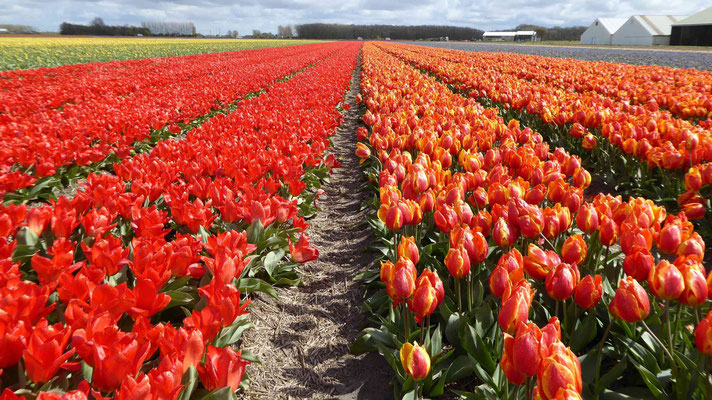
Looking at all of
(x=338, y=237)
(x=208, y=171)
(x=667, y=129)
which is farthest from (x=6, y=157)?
(x=667, y=129)

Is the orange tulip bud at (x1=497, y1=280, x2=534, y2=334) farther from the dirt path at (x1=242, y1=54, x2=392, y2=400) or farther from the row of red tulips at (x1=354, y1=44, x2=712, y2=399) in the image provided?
the dirt path at (x1=242, y1=54, x2=392, y2=400)

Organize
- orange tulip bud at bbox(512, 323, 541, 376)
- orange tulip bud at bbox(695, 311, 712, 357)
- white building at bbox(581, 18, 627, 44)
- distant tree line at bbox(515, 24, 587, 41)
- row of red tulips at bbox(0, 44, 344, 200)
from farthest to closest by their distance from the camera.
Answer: distant tree line at bbox(515, 24, 587, 41)
white building at bbox(581, 18, 627, 44)
row of red tulips at bbox(0, 44, 344, 200)
orange tulip bud at bbox(695, 311, 712, 357)
orange tulip bud at bbox(512, 323, 541, 376)

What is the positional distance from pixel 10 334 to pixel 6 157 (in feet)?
12.9

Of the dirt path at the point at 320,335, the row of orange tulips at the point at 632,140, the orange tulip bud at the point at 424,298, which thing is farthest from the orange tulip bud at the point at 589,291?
the row of orange tulips at the point at 632,140

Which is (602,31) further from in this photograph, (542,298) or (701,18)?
(542,298)

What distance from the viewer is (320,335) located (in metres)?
2.71

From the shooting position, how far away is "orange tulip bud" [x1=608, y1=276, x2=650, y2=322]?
1.38m

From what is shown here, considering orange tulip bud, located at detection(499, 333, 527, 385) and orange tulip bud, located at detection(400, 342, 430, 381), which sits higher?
orange tulip bud, located at detection(499, 333, 527, 385)

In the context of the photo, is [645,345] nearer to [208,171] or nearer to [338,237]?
[338,237]

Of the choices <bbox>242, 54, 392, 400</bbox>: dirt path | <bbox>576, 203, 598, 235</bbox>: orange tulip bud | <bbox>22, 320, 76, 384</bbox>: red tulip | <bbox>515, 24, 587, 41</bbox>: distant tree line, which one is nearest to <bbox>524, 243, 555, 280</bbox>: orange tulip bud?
<bbox>576, 203, 598, 235</bbox>: orange tulip bud

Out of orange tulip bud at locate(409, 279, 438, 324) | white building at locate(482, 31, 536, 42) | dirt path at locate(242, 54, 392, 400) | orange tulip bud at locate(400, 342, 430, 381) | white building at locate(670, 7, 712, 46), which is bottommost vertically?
dirt path at locate(242, 54, 392, 400)

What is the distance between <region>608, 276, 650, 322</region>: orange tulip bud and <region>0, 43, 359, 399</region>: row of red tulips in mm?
1331

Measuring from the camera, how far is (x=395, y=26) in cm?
13962

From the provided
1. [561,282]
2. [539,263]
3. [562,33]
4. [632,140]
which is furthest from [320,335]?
[562,33]
